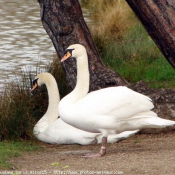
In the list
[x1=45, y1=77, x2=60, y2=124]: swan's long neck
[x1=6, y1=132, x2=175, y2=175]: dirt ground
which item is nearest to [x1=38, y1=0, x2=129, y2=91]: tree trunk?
[x1=45, y1=77, x2=60, y2=124]: swan's long neck

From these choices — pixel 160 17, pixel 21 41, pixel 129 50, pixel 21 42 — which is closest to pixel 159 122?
pixel 160 17

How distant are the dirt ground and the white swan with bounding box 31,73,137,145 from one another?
0.30 feet

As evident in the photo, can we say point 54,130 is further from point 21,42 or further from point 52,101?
point 21,42

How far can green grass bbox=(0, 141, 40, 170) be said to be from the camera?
19.9ft

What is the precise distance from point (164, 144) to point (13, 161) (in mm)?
1822

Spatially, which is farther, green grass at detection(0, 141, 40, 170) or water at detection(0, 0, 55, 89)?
water at detection(0, 0, 55, 89)

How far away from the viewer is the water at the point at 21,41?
12219mm

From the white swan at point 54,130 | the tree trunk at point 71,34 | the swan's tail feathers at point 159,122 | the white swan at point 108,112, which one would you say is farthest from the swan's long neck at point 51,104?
the swan's tail feathers at point 159,122

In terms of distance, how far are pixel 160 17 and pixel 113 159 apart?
2086mm

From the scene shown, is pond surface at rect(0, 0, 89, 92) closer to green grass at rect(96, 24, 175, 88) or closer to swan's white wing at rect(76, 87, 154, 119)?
green grass at rect(96, 24, 175, 88)

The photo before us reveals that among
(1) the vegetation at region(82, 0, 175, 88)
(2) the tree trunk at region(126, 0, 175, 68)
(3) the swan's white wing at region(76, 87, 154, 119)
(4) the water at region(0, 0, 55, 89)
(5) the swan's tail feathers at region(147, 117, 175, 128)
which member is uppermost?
(2) the tree trunk at region(126, 0, 175, 68)

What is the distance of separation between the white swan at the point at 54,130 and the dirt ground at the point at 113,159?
0.30ft

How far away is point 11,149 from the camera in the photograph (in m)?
7.04

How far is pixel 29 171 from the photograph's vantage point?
560cm
